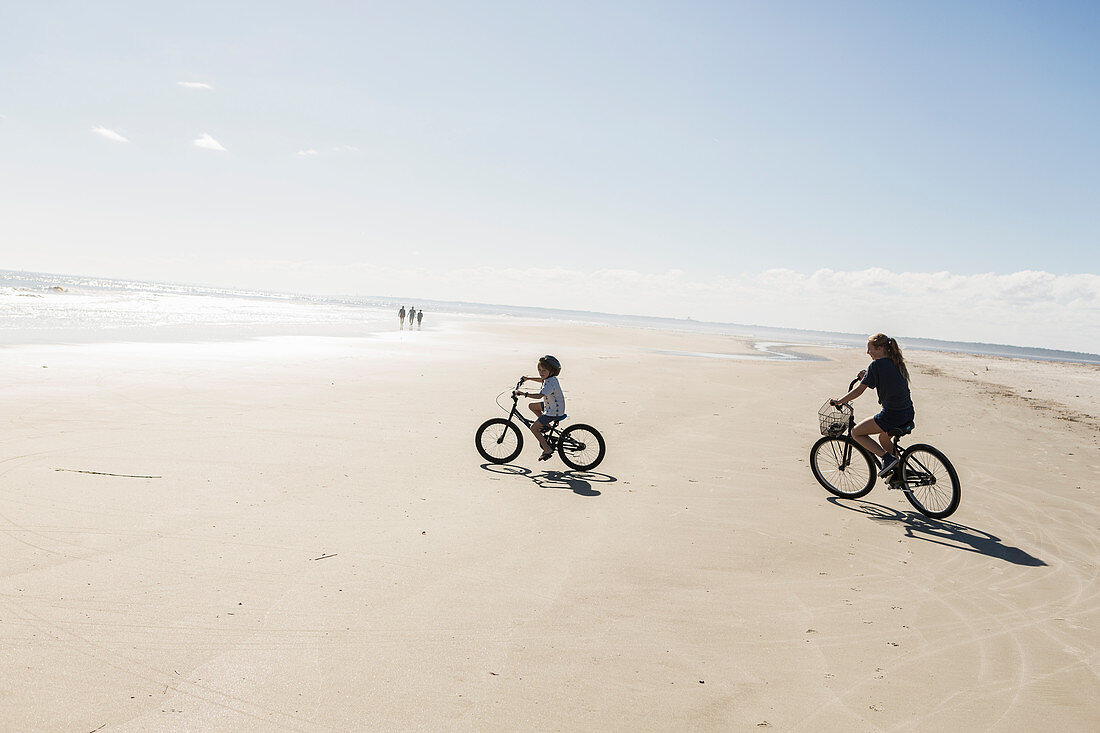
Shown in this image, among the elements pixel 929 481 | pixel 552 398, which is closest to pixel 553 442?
pixel 552 398

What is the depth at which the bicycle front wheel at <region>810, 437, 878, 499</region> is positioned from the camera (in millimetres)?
8523

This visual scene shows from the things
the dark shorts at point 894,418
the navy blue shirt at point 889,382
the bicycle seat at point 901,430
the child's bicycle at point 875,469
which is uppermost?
the navy blue shirt at point 889,382

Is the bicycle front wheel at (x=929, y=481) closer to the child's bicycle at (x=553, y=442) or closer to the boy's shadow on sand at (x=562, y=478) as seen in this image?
the boy's shadow on sand at (x=562, y=478)

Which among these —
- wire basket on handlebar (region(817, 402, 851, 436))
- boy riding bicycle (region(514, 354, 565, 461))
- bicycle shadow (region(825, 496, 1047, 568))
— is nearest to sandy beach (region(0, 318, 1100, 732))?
bicycle shadow (region(825, 496, 1047, 568))

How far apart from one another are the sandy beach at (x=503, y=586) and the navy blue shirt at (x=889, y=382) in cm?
145

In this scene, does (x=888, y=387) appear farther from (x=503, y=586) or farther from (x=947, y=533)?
(x=503, y=586)

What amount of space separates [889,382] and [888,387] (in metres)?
0.06

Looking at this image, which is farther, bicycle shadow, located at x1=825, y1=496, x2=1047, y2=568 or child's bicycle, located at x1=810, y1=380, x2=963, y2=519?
child's bicycle, located at x1=810, y1=380, x2=963, y2=519

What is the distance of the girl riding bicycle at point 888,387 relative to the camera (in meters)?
7.82

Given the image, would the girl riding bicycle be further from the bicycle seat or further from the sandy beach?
the sandy beach

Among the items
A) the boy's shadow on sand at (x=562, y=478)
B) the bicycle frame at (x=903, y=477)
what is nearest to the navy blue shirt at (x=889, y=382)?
the bicycle frame at (x=903, y=477)

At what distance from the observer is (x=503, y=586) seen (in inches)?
206

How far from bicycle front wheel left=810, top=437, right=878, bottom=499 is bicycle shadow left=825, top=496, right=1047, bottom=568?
0.22m

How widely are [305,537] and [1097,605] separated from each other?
7044mm
